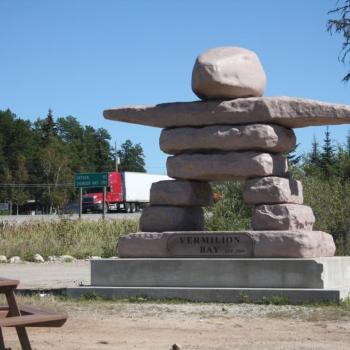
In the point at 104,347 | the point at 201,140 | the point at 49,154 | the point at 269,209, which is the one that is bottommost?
the point at 104,347

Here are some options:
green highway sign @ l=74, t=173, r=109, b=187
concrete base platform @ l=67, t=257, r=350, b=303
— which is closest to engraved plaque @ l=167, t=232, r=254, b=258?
concrete base platform @ l=67, t=257, r=350, b=303

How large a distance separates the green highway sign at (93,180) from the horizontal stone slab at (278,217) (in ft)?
64.4

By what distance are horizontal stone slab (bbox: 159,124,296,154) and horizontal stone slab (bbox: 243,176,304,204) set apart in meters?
0.52

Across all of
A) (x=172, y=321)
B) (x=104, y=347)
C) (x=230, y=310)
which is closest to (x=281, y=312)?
(x=230, y=310)

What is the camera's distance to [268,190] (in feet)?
39.3

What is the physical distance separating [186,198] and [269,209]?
1.43 m

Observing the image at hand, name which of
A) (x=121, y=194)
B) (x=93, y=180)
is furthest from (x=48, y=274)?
(x=121, y=194)

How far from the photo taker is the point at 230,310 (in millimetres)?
10641

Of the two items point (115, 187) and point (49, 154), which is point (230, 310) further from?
point (49, 154)

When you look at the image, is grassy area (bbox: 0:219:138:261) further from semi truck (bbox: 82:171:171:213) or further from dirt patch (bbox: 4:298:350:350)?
semi truck (bbox: 82:171:171:213)

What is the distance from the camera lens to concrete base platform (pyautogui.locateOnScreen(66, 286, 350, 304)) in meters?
11.1

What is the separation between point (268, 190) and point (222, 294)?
1763mm

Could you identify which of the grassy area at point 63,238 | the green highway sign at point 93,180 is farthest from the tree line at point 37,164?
the grassy area at point 63,238

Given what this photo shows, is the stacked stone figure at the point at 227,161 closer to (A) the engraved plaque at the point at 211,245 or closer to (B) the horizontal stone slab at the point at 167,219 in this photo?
(B) the horizontal stone slab at the point at 167,219
